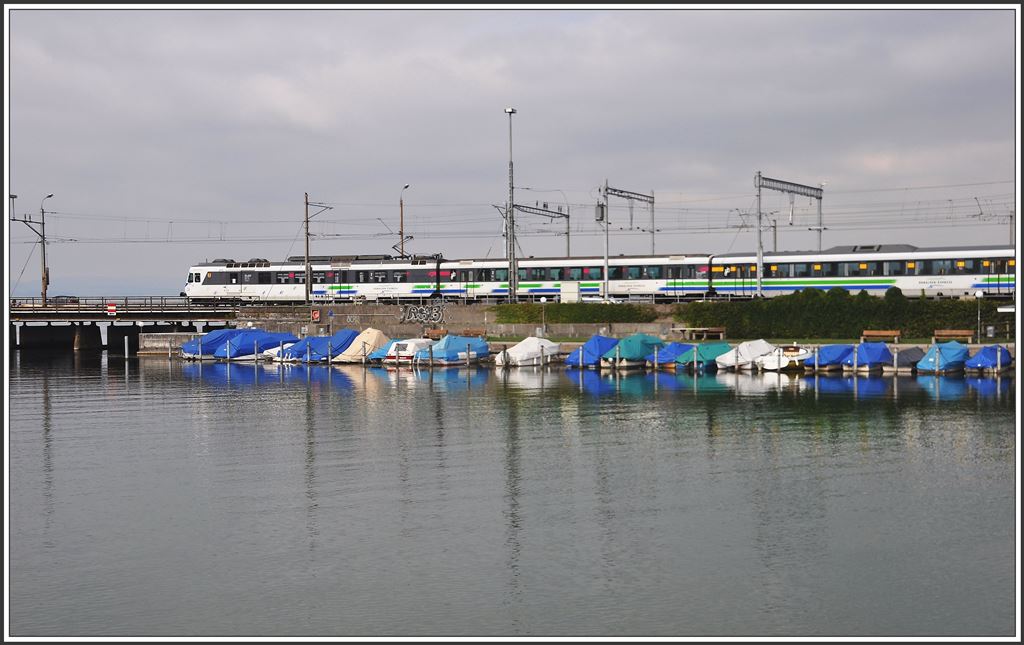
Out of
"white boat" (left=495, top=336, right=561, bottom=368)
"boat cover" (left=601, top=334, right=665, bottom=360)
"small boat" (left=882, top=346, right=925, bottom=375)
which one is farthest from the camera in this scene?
"white boat" (left=495, top=336, right=561, bottom=368)

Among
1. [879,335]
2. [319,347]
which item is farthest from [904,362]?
[319,347]

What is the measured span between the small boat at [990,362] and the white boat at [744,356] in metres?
11.3

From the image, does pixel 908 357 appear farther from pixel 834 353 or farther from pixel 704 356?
pixel 704 356

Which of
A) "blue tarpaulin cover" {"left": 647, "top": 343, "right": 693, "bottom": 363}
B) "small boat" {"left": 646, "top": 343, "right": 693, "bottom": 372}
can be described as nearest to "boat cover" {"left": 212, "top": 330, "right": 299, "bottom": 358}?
"small boat" {"left": 646, "top": 343, "right": 693, "bottom": 372}

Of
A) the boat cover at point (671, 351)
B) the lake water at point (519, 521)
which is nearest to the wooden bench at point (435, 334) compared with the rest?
the boat cover at point (671, 351)

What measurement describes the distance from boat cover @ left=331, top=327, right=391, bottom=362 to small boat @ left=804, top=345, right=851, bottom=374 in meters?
31.6

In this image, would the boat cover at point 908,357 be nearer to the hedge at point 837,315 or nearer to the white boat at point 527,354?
the hedge at point 837,315

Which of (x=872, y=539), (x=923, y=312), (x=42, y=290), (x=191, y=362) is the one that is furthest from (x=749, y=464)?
(x=42, y=290)

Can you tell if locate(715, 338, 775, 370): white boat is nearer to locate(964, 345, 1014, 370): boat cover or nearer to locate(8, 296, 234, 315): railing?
locate(964, 345, 1014, 370): boat cover

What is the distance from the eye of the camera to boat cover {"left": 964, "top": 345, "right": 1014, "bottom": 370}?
60344mm

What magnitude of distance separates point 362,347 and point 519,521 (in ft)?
184

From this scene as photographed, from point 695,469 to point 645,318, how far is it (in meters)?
50.3

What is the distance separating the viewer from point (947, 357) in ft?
201

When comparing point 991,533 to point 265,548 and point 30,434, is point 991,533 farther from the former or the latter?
point 30,434
